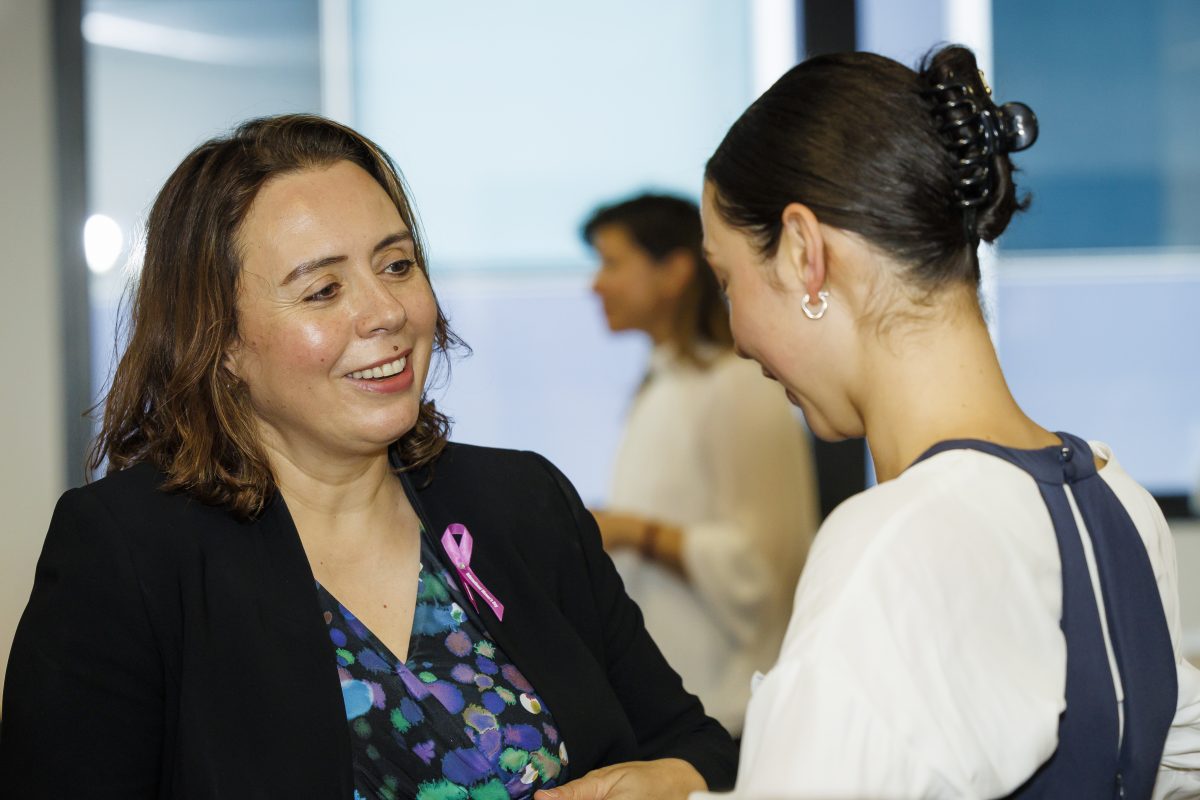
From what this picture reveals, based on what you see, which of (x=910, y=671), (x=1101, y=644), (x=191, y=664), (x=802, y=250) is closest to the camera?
(x=910, y=671)

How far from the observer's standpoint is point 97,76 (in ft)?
11.9

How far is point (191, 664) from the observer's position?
1.43 m

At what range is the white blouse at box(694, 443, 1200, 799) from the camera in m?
0.95

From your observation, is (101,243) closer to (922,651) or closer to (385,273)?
(385,273)

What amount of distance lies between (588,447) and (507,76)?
1191mm

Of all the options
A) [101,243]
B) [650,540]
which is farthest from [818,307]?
[101,243]

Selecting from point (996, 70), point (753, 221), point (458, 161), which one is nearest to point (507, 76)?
point (458, 161)

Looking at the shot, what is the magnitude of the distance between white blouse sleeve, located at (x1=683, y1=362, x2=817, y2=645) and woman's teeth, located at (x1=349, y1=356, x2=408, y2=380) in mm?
1399

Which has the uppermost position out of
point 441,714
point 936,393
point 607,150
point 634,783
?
point 607,150

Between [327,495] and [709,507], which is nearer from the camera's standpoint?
[327,495]

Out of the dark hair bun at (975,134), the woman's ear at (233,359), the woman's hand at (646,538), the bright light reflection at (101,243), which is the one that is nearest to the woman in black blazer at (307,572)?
the woman's ear at (233,359)

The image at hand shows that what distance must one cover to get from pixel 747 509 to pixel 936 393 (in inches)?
71.3

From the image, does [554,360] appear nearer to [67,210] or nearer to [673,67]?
[673,67]

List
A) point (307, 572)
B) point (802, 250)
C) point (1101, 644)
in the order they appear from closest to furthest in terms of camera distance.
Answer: point (1101, 644), point (802, 250), point (307, 572)
